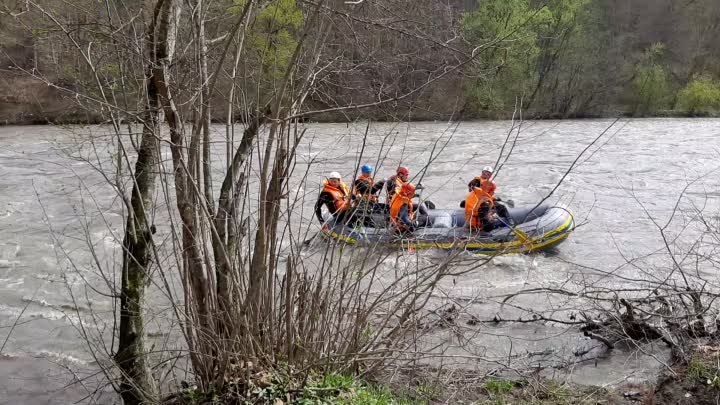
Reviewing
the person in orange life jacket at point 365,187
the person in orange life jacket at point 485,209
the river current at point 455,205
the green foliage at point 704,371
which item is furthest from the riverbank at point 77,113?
the green foliage at point 704,371

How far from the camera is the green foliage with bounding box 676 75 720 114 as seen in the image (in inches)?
1203

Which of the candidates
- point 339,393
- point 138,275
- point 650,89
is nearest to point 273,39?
point 138,275

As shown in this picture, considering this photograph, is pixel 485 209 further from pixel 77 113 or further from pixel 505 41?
pixel 77 113

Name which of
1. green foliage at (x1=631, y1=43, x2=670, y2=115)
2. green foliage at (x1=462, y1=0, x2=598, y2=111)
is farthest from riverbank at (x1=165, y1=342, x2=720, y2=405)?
green foliage at (x1=631, y1=43, x2=670, y2=115)

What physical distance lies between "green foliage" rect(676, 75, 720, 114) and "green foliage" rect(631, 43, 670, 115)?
75cm

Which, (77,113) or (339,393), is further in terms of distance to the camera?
(77,113)

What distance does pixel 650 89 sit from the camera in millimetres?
30516

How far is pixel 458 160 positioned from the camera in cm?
1698

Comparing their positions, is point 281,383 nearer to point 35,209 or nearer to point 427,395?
point 427,395

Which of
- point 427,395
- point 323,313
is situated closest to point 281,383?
point 323,313

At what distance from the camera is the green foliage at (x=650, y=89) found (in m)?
30.5

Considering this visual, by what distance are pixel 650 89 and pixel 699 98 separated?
8.57 feet

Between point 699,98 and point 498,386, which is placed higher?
point 699,98

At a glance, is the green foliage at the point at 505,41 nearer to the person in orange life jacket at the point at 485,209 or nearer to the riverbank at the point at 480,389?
the person in orange life jacket at the point at 485,209
